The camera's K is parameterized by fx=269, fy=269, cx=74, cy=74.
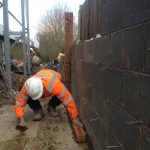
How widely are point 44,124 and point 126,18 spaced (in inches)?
131

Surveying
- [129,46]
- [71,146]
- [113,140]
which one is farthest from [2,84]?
[129,46]

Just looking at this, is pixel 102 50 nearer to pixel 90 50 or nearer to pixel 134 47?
pixel 90 50

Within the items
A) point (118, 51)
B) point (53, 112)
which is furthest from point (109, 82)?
point (53, 112)

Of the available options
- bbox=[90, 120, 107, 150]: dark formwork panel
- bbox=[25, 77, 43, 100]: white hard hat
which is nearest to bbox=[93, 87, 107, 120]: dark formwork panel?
bbox=[90, 120, 107, 150]: dark formwork panel

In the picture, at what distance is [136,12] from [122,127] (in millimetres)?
959

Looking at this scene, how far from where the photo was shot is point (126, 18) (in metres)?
2.16

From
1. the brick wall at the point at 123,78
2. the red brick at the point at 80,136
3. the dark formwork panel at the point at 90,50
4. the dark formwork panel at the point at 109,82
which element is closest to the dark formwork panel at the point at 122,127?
the brick wall at the point at 123,78

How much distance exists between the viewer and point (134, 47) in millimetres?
1961

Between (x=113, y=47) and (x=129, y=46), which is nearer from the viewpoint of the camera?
(x=129, y=46)

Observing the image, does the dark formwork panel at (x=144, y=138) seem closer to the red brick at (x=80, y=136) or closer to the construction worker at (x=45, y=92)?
the red brick at (x=80, y=136)

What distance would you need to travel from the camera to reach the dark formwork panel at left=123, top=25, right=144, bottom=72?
5.99ft

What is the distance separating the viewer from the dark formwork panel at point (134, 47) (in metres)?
1.83

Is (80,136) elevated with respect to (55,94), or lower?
lower

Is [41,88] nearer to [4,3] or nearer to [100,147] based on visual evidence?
[100,147]
